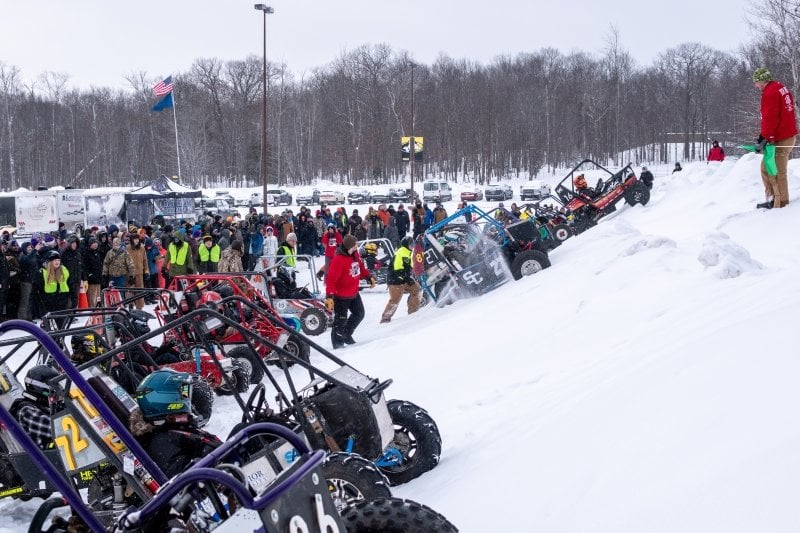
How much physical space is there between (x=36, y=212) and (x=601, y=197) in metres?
21.3

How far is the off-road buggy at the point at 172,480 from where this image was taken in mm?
2281

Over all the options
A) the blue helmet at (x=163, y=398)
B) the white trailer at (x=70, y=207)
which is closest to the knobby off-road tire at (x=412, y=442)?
the blue helmet at (x=163, y=398)

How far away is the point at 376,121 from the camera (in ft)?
233

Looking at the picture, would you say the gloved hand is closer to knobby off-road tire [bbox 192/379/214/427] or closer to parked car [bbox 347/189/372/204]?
knobby off-road tire [bbox 192/379/214/427]

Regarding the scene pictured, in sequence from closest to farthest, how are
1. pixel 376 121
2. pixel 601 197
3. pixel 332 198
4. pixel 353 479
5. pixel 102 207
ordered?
pixel 353 479
pixel 601 197
pixel 102 207
pixel 332 198
pixel 376 121

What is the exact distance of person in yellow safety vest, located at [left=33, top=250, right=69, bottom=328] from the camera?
46.0ft

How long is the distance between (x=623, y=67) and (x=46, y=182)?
183 ft

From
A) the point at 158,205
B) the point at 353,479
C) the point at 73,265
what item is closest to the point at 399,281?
the point at 73,265

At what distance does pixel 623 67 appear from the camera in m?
75.8

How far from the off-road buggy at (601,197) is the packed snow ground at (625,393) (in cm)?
698

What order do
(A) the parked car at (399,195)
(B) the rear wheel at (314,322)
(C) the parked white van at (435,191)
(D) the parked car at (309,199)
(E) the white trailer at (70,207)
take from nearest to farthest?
1. (B) the rear wheel at (314,322)
2. (E) the white trailer at (70,207)
3. (C) the parked white van at (435,191)
4. (A) the parked car at (399,195)
5. (D) the parked car at (309,199)

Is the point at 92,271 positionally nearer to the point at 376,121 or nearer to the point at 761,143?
the point at 761,143

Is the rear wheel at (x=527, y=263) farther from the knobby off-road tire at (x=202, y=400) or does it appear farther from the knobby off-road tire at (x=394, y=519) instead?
the knobby off-road tire at (x=394, y=519)

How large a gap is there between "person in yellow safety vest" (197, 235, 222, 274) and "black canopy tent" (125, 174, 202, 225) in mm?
12377
